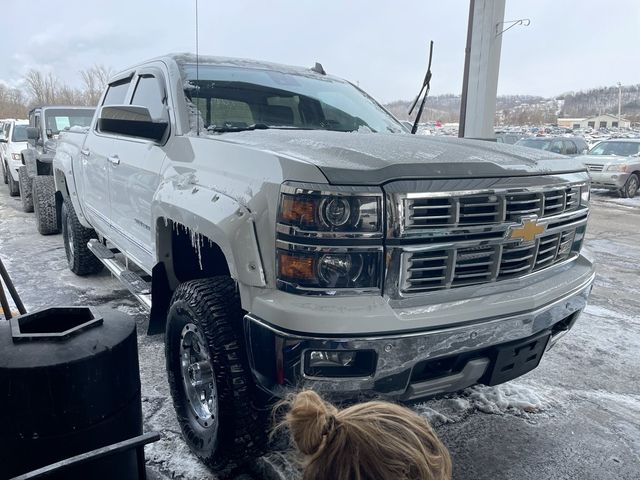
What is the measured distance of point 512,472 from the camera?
103 inches

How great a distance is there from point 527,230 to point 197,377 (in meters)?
1.67

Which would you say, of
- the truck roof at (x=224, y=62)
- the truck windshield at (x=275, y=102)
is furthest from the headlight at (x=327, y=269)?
the truck roof at (x=224, y=62)

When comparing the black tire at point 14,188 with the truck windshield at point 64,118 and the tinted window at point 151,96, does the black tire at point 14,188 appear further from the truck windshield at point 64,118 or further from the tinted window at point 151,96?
the tinted window at point 151,96

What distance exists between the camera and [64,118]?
1002 centimetres

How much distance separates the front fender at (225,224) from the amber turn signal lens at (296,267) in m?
A: 0.10

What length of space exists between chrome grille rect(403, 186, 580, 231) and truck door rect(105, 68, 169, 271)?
1.58 m

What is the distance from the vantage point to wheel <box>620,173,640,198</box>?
48.0 feet

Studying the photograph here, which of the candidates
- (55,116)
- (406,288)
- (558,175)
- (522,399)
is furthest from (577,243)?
(55,116)

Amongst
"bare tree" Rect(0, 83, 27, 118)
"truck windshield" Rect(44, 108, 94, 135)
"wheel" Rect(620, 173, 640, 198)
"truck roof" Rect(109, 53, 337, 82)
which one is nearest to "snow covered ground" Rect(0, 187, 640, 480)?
"truck roof" Rect(109, 53, 337, 82)

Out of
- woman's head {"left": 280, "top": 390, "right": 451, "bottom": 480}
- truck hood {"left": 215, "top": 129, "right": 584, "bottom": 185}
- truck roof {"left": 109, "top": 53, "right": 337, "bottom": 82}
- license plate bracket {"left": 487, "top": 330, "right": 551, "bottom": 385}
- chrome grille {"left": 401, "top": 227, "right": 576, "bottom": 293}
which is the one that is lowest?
license plate bracket {"left": 487, "top": 330, "right": 551, "bottom": 385}

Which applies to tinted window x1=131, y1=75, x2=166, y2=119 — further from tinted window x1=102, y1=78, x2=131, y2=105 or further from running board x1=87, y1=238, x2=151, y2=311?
A: running board x1=87, y1=238, x2=151, y2=311

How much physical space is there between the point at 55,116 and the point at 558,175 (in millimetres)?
9778

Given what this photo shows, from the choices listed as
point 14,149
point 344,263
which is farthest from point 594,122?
point 344,263

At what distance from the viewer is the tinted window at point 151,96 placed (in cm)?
336
